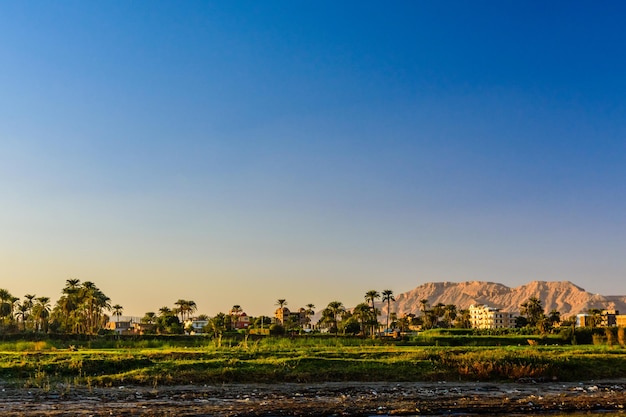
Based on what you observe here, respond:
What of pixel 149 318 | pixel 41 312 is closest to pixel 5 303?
pixel 41 312

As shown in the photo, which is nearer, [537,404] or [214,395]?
[537,404]

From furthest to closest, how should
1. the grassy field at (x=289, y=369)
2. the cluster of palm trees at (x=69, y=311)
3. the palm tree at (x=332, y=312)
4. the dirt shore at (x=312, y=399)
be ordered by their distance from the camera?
the palm tree at (x=332, y=312) → the cluster of palm trees at (x=69, y=311) → the grassy field at (x=289, y=369) → the dirt shore at (x=312, y=399)

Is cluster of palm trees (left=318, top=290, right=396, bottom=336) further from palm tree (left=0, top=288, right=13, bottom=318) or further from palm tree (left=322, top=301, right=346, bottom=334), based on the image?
palm tree (left=0, top=288, right=13, bottom=318)

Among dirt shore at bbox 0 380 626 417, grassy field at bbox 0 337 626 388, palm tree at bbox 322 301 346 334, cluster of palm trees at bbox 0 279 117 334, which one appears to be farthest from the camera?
palm tree at bbox 322 301 346 334

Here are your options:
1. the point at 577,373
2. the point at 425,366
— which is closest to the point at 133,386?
the point at 425,366

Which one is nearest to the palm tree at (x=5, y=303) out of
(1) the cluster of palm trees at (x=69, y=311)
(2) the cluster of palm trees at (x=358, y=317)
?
(1) the cluster of palm trees at (x=69, y=311)

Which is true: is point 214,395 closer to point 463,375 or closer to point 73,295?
point 463,375

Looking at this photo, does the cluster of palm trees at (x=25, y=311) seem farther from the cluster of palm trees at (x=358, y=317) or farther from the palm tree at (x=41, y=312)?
the cluster of palm trees at (x=358, y=317)

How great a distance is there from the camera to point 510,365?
111 feet

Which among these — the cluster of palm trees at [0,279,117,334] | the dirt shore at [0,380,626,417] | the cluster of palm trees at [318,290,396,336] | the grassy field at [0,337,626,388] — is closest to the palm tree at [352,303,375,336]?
the cluster of palm trees at [318,290,396,336]

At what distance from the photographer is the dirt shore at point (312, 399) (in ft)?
75.4

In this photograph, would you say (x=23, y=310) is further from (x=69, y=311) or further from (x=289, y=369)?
(x=289, y=369)

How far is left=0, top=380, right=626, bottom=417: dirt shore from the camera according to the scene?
2297 centimetres

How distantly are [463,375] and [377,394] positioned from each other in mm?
7834
